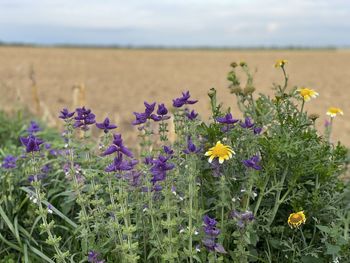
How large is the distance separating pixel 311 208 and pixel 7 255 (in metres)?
2.11

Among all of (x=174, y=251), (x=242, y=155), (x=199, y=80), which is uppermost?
(x=242, y=155)

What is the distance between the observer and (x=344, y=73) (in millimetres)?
33125

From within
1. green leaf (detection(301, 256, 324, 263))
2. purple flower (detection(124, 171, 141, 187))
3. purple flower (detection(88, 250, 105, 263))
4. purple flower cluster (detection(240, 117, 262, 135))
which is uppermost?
purple flower cluster (detection(240, 117, 262, 135))

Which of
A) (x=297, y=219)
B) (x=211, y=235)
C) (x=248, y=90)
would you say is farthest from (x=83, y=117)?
(x=297, y=219)

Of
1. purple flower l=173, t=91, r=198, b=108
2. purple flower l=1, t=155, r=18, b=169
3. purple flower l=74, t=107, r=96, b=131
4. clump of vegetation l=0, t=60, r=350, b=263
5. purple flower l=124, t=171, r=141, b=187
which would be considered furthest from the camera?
purple flower l=1, t=155, r=18, b=169

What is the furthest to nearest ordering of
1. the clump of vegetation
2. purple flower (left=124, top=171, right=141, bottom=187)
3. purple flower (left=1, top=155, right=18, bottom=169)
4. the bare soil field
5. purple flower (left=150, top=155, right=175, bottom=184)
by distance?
the bare soil field < purple flower (left=1, top=155, right=18, bottom=169) < purple flower (left=124, top=171, right=141, bottom=187) < the clump of vegetation < purple flower (left=150, top=155, right=175, bottom=184)

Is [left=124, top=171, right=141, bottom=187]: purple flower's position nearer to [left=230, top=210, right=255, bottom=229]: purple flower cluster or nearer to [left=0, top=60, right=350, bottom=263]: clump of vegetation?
[left=0, top=60, right=350, bottom=263]: clump of vegetation

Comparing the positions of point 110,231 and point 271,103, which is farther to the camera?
point 271,103

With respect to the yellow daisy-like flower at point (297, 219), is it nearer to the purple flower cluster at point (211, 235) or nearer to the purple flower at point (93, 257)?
the purple flower cluster at point (211, 235)

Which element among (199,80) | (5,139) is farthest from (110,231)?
(199,80)

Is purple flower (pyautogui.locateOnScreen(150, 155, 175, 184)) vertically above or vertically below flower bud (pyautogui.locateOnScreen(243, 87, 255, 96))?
below

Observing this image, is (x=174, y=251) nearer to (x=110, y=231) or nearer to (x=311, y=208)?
(x=110, y=231)

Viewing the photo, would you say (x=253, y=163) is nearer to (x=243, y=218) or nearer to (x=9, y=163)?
(x=243, y=218)

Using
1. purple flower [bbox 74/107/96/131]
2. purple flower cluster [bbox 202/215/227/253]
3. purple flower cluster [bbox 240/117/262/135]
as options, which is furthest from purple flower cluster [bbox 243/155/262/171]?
purple flower [bbox 74/107/96/131]
